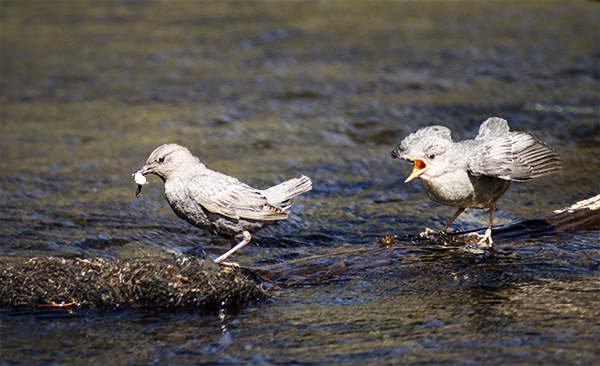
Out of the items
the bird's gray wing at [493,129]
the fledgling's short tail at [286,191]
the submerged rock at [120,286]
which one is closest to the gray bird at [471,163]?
the bird's gray wing at [493,129]

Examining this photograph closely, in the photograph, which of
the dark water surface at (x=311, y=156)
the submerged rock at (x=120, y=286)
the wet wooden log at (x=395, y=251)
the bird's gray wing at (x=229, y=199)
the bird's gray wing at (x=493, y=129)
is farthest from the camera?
the bird's gray wing at (x=493, y=129)

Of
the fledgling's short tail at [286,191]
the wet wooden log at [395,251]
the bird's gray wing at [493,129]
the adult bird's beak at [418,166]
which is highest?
the bird's gray wing at [493,129]

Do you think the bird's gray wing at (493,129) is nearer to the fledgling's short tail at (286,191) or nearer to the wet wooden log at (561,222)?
the wet wooden log at (561,222)

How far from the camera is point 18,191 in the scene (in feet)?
24.0

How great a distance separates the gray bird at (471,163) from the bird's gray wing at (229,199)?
1038 mm

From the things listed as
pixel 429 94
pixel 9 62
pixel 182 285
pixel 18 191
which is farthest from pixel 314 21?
pixel 182 285

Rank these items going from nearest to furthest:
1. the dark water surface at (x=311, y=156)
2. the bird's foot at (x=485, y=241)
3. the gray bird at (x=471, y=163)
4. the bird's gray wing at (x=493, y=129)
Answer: the dark water surface at (x=311, y=156) < the gray bird at (x=471, y=163) < the bird's foot at (x=485, y=241) < the bird's gray wing at (x=493, y=129)

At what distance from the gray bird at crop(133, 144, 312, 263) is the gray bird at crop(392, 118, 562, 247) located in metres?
0.89

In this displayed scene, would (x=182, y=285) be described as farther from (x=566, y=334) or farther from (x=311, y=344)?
(x=566, y=334)

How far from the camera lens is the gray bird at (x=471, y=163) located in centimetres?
491

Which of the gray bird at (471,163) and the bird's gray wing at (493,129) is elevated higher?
the bird's gray wing at (493,129)

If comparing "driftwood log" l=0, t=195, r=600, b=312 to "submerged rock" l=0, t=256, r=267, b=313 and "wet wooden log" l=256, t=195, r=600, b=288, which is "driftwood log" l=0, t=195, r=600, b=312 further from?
"wet wooden log" l=256, t=195, r=600, b=288

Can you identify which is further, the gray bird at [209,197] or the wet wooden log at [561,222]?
the wet wooden log at [561,222]

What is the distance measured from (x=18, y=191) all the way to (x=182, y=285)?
12.7 ft
